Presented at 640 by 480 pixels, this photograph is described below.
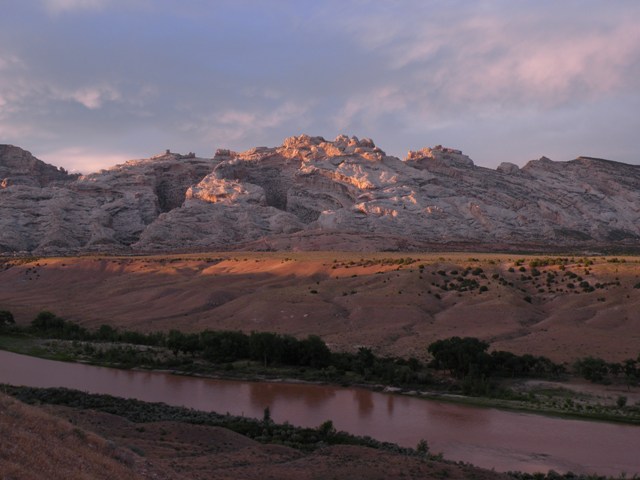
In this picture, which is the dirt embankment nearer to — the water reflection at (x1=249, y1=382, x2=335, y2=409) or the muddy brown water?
the muddy brown water

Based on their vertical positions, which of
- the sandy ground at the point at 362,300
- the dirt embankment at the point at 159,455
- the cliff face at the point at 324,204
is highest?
the cliff face at the point at 324,204

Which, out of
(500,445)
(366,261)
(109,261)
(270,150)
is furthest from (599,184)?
(500,445)

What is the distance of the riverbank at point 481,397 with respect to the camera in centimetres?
2770

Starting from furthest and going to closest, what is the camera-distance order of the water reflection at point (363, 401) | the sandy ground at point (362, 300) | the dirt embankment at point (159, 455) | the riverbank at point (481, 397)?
the sandy ground at point (362, 300)
the water reflection at point (363, 401)
the riverbank at point (481, 397)
the dirt embankment at point (159, 455)

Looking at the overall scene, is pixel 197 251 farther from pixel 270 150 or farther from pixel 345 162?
pixel 270 150

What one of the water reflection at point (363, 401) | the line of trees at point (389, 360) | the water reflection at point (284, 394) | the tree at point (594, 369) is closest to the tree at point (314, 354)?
the line of trees at point (389, 360)

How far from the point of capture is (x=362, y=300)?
51.9 m

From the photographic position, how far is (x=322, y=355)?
36.7m

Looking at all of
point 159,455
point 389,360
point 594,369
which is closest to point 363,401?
point 389,360

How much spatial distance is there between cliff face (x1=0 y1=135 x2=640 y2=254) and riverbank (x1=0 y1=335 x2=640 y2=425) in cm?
4967

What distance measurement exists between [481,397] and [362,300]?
865 inches

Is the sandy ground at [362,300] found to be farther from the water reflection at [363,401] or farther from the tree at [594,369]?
the water reflection at [363,401]

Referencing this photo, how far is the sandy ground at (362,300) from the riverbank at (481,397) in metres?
5.52

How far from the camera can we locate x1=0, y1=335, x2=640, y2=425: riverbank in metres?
27.7
